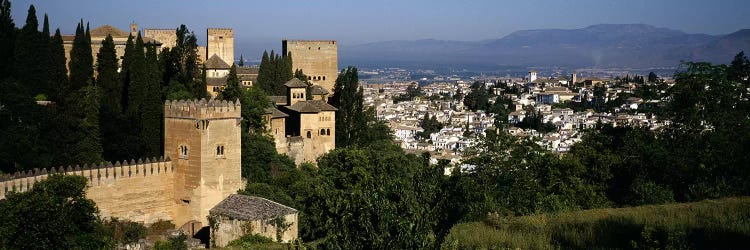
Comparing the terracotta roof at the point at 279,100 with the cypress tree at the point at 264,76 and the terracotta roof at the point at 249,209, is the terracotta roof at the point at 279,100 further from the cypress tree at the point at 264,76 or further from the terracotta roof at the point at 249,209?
the terracotta roof at the point at 249,209

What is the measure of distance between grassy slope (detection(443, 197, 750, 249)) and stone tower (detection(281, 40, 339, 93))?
35.2m

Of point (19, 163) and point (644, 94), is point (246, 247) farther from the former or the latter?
point (644, 94)

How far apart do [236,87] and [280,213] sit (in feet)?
39.7

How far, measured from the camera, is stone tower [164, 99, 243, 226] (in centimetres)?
2230

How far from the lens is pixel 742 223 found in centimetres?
997

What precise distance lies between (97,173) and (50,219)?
155 inches

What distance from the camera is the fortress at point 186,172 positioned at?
2184 cm

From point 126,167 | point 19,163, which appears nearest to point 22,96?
point 19,163

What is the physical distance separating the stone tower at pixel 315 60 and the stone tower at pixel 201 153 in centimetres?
2373

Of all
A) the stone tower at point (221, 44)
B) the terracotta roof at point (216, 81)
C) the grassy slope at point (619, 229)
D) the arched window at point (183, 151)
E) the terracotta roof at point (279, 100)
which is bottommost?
the arched window at point (183, 151)

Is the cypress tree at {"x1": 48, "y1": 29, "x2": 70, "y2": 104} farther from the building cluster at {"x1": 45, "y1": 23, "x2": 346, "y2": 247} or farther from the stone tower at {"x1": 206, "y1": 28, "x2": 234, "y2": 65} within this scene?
the stone tower at {"x1": 206, "y1": 28, "x2": 234, "y2": 65}

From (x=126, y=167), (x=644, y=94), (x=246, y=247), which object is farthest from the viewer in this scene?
(x=644, y=94)

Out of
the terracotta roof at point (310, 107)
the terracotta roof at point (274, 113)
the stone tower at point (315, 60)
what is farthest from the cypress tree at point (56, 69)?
the stone tower at point (315, 60)

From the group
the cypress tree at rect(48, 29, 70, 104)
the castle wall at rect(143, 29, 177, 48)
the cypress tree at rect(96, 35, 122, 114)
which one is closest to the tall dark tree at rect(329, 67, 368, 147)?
the castle wall at rect(143, 29, 177, 48)
